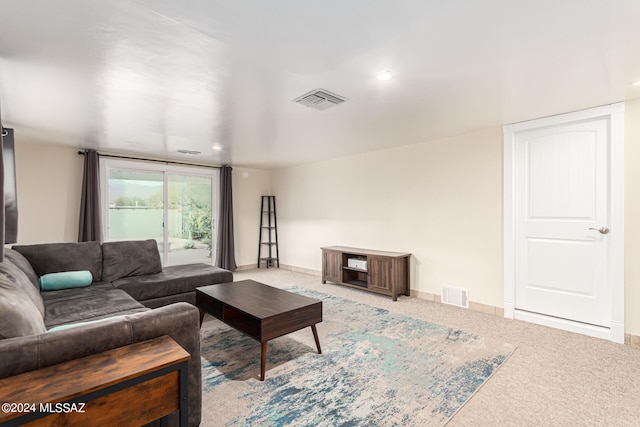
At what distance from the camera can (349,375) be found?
232cm

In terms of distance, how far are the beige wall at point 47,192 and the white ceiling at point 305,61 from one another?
1.06 metres

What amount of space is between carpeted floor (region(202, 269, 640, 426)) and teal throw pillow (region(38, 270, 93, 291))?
227 cm

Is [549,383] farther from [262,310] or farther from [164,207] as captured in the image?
[164,207]

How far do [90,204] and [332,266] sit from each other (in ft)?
12.9

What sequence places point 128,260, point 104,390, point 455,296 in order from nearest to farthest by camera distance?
point 104,390, point 128,260, point 455,296

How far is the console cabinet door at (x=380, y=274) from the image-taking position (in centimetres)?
438

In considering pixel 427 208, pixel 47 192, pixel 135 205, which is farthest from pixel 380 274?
pixel 47 192

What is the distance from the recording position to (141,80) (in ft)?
7.52

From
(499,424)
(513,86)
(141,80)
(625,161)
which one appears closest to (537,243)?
(625,161)

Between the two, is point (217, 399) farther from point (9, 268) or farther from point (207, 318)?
point (9, 268)

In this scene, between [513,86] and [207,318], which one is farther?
[207,318]

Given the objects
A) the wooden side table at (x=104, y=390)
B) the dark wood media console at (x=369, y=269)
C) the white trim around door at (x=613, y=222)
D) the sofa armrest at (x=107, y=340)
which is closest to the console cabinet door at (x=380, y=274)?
the dark wood media console at (x=369, y=269)

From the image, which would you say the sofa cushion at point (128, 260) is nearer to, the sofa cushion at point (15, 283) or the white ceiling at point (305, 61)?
the sofa cushion at point (15, 283)

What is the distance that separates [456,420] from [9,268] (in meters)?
3.44
